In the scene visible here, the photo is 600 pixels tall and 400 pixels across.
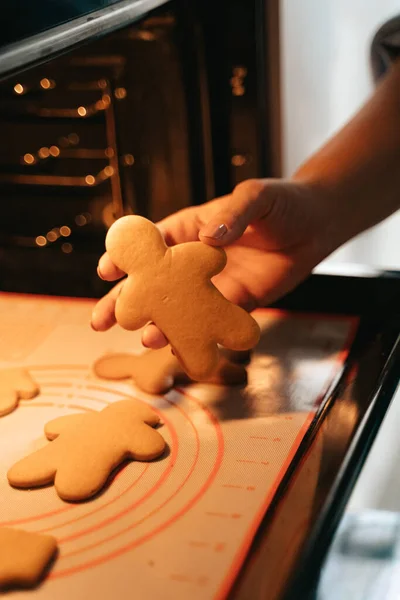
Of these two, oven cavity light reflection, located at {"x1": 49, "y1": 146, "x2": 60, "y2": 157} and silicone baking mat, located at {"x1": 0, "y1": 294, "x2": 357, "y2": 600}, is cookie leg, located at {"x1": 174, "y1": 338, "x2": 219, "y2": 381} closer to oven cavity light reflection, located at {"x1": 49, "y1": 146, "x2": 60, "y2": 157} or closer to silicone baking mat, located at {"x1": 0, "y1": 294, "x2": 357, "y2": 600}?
silicone baking mat, located at {"x1": 0, "y1": 294, "x2": 357, "y2": 600}

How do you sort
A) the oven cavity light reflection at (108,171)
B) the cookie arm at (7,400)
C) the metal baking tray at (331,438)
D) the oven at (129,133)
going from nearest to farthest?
the metal baking tray at (331,438), the cookie arm at (7,400), the oven at (129,133), the oven cavity light reflection at (108,171)

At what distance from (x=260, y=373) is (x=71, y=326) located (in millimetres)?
262

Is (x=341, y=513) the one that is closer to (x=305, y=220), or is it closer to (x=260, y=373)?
(x=260, y=373)

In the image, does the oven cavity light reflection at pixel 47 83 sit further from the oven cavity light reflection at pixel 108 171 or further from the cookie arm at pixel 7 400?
the cookie arm at pixel 7 400

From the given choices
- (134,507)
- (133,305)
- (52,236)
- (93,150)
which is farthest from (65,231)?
(134,507)

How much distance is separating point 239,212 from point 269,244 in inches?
5.6

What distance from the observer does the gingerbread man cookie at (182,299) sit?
2.85ft

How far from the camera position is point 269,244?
1.03m

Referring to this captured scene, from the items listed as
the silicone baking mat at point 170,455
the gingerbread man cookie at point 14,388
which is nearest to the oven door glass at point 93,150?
the silicone baking mat at point 170,455

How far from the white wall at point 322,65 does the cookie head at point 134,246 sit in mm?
511

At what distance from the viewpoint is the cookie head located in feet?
2.87

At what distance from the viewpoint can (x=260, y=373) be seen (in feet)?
3.24

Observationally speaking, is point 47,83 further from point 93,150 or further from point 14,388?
point 14,388

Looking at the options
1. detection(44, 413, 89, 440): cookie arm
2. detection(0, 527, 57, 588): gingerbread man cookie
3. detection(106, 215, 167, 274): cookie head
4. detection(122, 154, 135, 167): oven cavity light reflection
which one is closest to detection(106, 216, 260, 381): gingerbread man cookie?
detection(106, 215, 167, 274): cookie head
